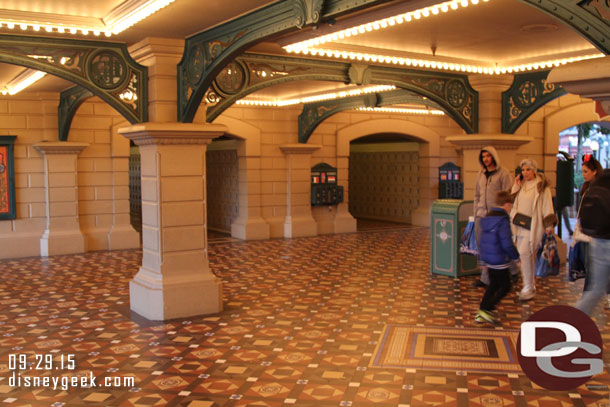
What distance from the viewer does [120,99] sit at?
6793mm

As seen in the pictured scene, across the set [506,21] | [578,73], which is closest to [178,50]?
[506,21]

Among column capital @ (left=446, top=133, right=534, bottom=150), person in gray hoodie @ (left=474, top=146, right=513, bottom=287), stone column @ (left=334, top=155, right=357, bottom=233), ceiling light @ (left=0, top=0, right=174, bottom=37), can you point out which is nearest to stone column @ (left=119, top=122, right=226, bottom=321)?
ceiling light @ (left=0, top=0, right=174, bottom=37)

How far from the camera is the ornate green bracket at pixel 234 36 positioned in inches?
180

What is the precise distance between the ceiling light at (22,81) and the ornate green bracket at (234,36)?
3.11m

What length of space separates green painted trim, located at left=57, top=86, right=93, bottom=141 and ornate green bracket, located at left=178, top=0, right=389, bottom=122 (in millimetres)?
4272

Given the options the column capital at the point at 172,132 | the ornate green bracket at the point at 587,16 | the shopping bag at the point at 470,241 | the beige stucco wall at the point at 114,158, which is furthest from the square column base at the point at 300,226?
the ornate green bracket at the point at 587,16

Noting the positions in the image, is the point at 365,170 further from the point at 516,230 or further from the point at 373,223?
the point at 516,230

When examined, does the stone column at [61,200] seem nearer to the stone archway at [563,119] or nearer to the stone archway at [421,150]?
the stone archway at [421,150]

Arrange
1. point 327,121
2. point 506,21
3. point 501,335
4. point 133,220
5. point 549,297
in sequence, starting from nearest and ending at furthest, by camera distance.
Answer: point 501,335 < point 506,21 < point 549,297 < point 327,121 < point 133,220

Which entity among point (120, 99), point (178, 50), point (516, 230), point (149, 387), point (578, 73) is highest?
point (178, 50)

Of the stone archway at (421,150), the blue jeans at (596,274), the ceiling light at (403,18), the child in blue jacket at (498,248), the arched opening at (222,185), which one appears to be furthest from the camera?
the stone archway at (421,150)

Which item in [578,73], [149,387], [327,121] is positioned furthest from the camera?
[327,121]

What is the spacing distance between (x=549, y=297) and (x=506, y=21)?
10.4 feet

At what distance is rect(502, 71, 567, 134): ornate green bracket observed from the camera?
877 cm
